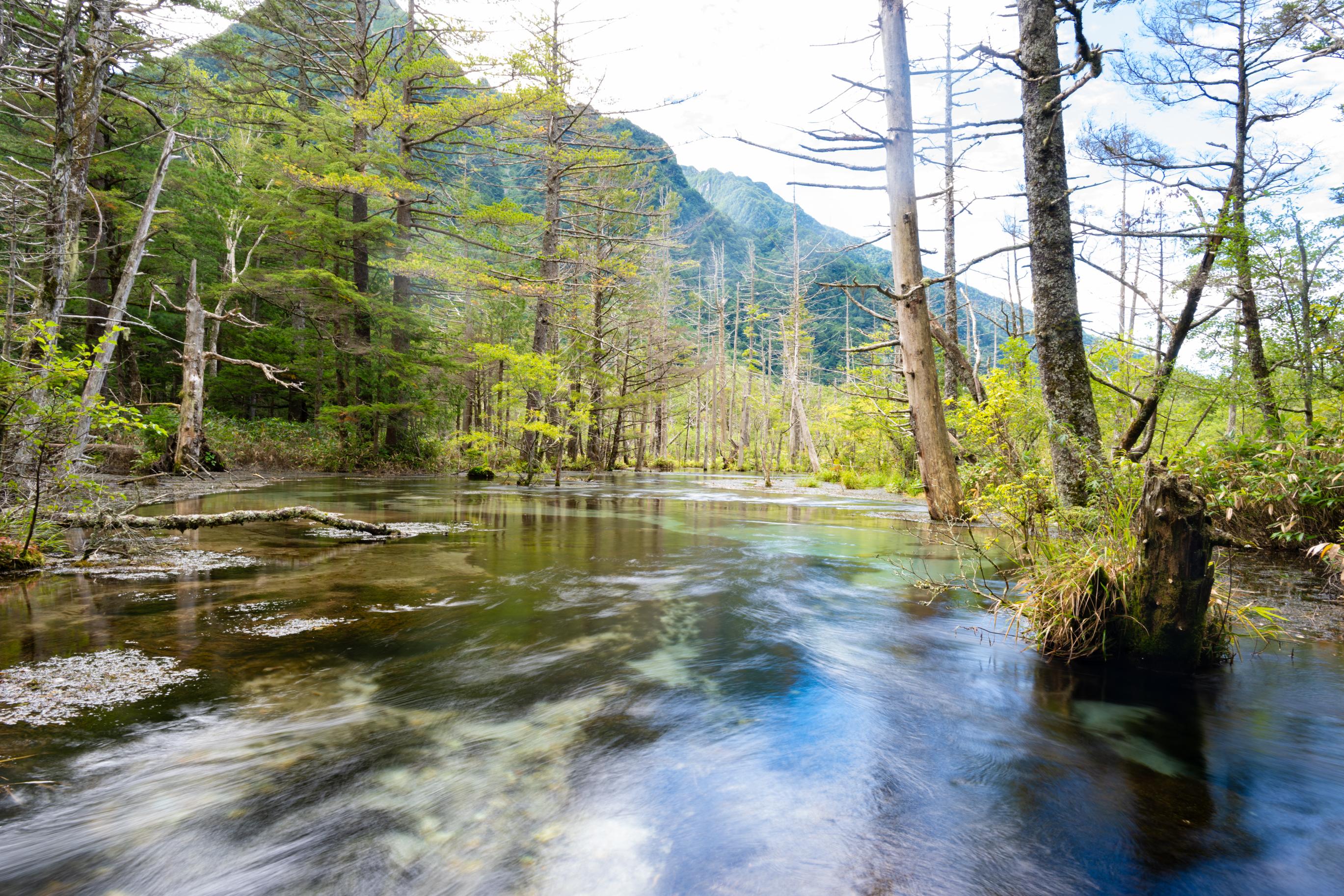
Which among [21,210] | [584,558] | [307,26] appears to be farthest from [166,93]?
[584,558]

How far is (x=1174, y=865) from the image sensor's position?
1.88 m

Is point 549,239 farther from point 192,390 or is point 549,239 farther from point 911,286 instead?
point 911,286

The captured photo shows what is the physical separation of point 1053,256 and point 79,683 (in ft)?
21.6

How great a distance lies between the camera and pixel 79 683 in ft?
9.16

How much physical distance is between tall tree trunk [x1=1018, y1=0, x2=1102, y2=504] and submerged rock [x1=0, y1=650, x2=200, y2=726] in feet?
18.6

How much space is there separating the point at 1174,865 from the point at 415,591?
481 centimetres

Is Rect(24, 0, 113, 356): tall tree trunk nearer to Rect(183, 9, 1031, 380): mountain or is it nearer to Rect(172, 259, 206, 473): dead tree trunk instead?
Rect(172, 259, 206, 473): dead tree trunk

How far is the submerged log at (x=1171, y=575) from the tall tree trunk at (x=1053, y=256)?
1215mm

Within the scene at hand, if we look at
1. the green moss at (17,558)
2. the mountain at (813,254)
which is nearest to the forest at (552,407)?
the green moss at (17,558)

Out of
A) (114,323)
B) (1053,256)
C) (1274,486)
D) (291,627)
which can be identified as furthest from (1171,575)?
(114,323)

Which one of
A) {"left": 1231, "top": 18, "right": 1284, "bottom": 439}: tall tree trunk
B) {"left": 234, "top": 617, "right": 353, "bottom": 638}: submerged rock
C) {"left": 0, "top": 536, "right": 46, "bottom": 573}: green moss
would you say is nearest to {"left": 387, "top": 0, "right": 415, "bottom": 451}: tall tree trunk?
{"left": 0, "top": 536, "right": 46, "bottom": 573}: green moss

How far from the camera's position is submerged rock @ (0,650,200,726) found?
2.51 m

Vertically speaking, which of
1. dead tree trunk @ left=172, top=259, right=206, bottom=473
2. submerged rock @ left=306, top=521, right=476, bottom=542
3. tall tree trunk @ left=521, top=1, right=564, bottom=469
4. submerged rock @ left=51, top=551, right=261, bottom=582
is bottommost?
submerged rock @ left=306, top=521, right=476, bottom=542

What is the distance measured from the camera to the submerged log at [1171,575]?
301 centimetres
